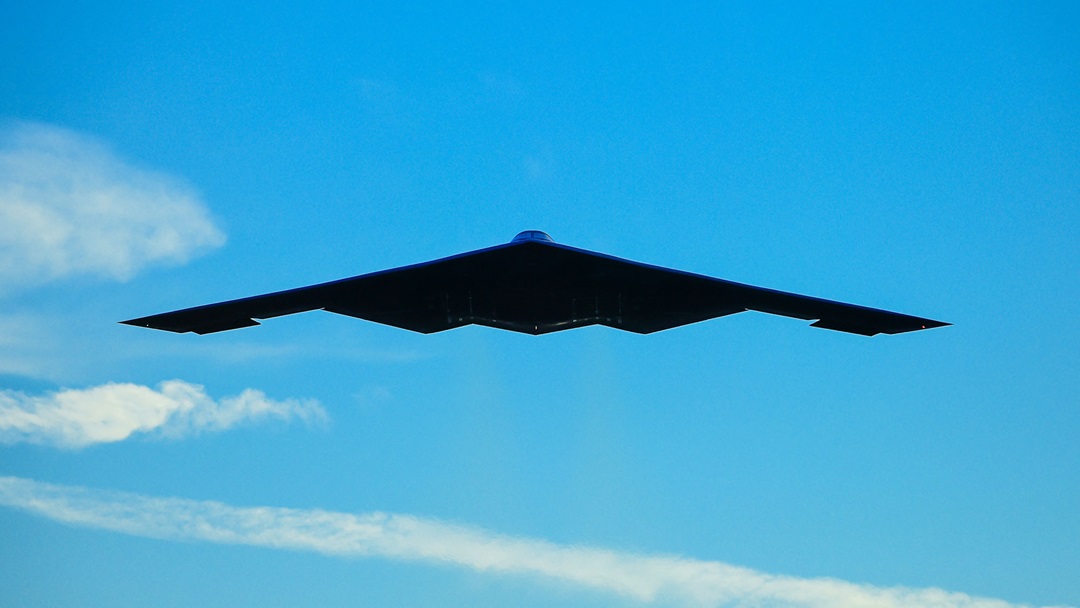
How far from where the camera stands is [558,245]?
1485 inches

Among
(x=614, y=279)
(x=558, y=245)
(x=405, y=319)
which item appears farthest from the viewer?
(x=405, y=319)

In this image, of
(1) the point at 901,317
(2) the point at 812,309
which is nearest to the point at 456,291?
(2) the point at 812,309

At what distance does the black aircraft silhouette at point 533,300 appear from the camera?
128 ft

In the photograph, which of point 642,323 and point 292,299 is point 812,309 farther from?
point 292,299

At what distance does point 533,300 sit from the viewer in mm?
41000

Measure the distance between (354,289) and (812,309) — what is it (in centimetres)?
1534

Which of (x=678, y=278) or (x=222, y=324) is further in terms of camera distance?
(x=222, y=324)

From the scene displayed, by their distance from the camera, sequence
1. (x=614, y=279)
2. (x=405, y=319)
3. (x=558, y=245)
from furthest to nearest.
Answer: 1. (x=405, y=319)
2. (x=614, y=279)
3. (x=558, y=245)

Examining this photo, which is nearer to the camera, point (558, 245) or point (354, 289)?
point (558, 245)

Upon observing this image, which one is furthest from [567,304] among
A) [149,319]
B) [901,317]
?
[149,319]

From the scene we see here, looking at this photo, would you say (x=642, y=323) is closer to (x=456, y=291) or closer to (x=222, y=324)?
(x=456, y=291)

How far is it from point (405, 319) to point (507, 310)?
3.71 meters

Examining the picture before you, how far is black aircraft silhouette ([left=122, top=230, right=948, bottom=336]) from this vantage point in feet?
128

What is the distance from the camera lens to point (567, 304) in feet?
137
